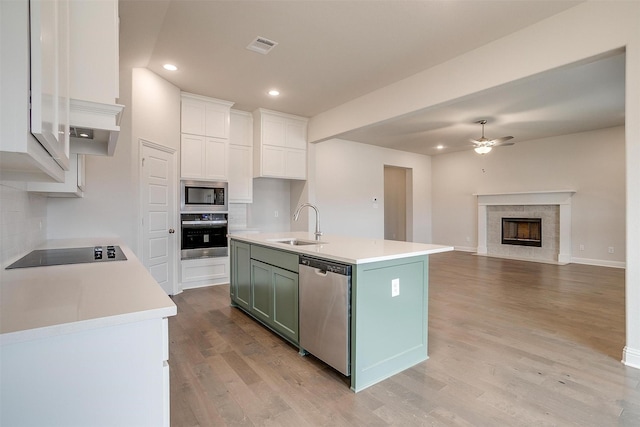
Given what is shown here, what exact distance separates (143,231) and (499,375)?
3.95m

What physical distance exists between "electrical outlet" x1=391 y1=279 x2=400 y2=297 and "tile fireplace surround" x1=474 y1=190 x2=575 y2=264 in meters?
6.36

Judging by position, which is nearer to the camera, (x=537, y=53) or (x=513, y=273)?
(x=537, y=53)

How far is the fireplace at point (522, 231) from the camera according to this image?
716 cm

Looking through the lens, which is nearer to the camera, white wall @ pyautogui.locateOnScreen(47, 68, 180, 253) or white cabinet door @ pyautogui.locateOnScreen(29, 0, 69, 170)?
white cabinet door @ pyautogui.locateOnScreen(29, 0, 69, 170)

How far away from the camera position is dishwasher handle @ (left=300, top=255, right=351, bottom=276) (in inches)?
80.3

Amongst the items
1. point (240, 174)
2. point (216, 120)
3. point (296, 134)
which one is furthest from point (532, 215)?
point (216, 120)

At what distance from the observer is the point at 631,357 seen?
7.62 feet

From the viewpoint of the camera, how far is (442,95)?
3.55 m

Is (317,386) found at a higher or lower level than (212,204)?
lower

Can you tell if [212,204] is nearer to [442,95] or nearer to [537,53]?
[442,95]

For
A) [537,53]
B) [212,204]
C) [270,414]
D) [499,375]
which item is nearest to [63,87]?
[270,414]

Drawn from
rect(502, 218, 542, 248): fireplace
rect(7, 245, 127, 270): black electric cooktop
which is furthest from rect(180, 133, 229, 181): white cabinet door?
rect(502, 218, 542, 248): fireplace

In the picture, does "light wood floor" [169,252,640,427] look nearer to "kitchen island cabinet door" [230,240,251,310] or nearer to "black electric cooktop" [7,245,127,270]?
"kitchen island cabinet door" [230,240,251,310]

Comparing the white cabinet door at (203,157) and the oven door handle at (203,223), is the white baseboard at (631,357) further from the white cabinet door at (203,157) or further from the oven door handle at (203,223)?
the white cabinet door at (203,157)
